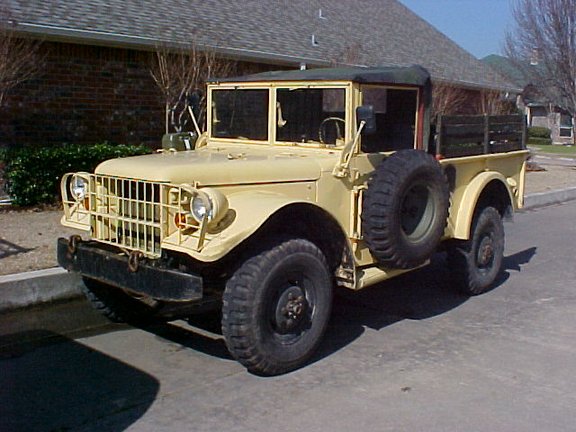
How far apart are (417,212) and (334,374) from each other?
1594mm

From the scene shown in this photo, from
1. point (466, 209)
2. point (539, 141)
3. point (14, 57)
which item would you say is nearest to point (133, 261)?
point (466, 209)

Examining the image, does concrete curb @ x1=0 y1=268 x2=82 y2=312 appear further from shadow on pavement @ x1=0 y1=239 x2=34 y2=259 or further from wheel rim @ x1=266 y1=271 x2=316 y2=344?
wheel rim @ x1=266 y1=271 x2=316 y2=344

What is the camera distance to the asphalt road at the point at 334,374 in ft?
14.3

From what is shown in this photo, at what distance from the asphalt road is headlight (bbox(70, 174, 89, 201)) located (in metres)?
1.10

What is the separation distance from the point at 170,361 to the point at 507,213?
4057 millimetres

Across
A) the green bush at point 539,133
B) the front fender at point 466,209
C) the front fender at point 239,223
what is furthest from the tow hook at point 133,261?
the green bush at point 539,133

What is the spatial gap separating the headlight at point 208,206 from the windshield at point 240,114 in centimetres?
166

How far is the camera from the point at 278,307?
5062mm

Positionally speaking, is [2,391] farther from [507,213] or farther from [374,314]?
[507,213]

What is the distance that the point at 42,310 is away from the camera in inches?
253

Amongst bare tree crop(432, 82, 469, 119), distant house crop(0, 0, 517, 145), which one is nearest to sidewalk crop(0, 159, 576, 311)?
distant house crop(0, 0, 517, 145)

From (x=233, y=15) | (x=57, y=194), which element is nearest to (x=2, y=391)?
(x=57, y=194)

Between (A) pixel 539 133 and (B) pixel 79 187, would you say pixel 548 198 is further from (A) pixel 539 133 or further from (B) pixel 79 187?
(A) pixel 539 133

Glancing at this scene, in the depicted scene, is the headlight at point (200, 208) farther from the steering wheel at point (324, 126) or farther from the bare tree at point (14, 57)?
the bare tree at point (14, 57)
